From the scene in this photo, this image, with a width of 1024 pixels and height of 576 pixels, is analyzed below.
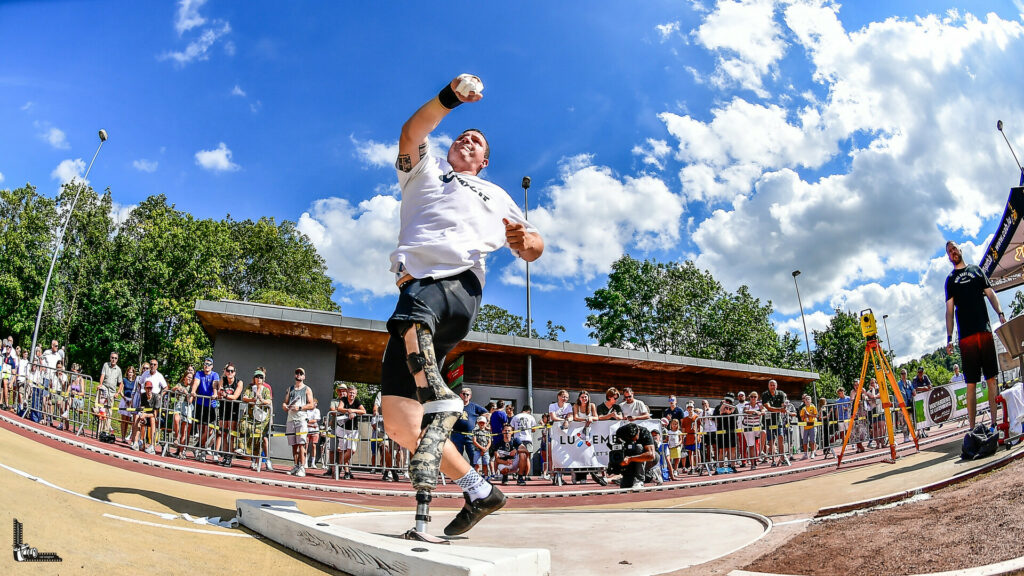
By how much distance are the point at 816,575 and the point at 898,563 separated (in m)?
0.30

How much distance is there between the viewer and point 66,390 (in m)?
12.3

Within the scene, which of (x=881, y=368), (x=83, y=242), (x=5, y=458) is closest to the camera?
(x=5, y=458)

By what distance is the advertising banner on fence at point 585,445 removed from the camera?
10.8 m

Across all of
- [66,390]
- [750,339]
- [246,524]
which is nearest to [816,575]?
[246,524]

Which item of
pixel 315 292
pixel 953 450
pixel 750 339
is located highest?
pixel 315 292

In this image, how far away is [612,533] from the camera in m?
3.07

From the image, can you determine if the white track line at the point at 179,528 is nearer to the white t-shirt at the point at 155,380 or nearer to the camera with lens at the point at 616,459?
the camera with lens at the point at 616,459

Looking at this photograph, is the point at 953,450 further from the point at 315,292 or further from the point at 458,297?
the point at 315,292

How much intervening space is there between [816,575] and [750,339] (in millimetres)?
47173

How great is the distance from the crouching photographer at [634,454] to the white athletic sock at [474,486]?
7.09 meters

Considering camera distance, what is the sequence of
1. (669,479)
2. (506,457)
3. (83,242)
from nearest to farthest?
(669,479) < (506,457) < (83,242)

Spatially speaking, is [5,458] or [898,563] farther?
[5,458]

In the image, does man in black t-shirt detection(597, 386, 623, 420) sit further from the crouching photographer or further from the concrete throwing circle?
the concrete throwing circle

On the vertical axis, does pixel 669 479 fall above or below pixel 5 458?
below
